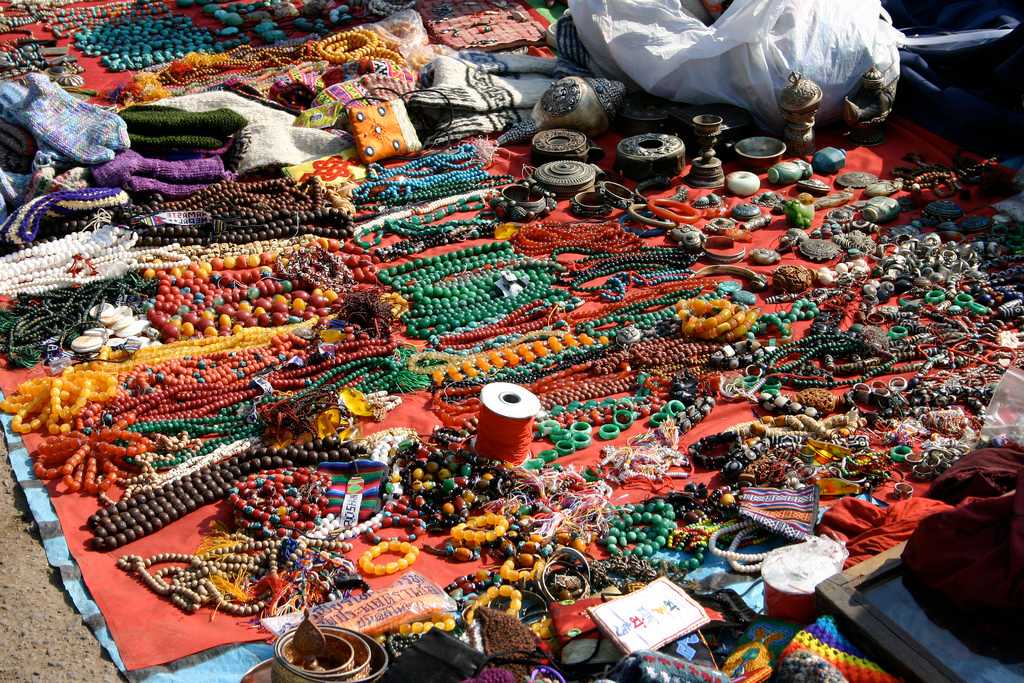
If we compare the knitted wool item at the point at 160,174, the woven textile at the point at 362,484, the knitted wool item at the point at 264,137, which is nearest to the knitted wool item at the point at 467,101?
the knitted wool item at the point at 264,137

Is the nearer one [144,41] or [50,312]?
[50,312]

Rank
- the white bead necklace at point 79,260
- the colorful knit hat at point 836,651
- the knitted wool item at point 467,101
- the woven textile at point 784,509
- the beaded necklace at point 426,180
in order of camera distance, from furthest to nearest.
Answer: the knitted wool item at point 467,101 → the beaded necklace at point 426,180 → the white bead necklace at point 79,260 → the woven textile at point 784,509 → the colorful knit hat at point 836,651

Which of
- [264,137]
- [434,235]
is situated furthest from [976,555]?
[264,137]

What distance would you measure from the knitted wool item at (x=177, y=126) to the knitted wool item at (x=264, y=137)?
13cm

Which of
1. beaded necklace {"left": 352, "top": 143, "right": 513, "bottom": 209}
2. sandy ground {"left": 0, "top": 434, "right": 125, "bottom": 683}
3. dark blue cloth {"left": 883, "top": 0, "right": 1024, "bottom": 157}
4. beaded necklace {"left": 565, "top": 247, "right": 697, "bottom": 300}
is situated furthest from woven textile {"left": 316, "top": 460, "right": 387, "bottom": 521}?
dark blue cloth {"left": 883, "top": 0, "right": 1024, "bottom": 157}

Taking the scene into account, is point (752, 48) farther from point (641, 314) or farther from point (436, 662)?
point (436, 662)

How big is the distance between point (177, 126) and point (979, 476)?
5194mm

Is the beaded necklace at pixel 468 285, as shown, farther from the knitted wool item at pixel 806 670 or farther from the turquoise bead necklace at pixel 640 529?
the knitted wool item at pixel 806 670

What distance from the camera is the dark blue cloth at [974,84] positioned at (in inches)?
279

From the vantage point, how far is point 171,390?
475cm

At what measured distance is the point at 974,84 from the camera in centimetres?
755

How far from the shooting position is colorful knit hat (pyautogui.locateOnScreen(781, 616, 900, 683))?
3.10 meters

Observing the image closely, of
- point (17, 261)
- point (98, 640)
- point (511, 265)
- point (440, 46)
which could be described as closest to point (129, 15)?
point (440, 46)

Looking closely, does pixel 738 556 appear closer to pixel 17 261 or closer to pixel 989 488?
pixel 989 488
